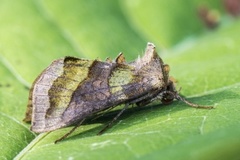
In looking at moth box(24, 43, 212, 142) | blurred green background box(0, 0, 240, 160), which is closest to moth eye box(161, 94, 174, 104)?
blurred green background box(0, 0, 240, 160)

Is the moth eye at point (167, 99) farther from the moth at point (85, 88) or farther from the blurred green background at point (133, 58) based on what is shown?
the moth at point (85, 88)

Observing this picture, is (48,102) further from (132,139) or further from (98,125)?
(132,139)

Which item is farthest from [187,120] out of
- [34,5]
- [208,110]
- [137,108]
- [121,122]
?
[34,5]

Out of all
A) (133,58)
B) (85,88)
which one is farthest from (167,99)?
(133,58)

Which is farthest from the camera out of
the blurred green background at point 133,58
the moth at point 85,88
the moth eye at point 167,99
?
the moth eye at point 167,99

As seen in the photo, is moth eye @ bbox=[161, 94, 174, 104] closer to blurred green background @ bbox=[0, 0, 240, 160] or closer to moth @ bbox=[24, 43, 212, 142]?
blurred green background @ bbox=[0, 0, 240, 160]

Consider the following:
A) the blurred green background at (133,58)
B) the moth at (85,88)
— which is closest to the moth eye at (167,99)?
the blurred green background at (133,58)

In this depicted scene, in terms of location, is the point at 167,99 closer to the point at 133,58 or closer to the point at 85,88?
the point at 85,88
